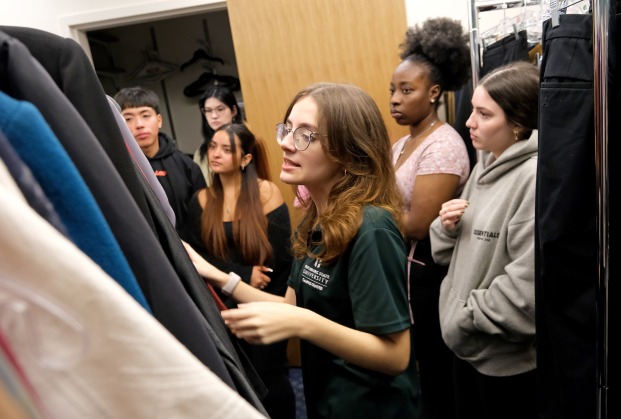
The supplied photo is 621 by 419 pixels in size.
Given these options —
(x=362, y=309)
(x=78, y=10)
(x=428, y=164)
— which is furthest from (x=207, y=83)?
(x=362, y=309)

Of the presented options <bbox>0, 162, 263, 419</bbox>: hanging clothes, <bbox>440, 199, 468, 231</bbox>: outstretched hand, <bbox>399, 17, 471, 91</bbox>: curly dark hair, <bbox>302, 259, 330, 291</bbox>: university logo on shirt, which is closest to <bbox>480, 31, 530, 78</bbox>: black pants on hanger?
<bbox>399, 17, 471, 91</bbox>: curly dark hair

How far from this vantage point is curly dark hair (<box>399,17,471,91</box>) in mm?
1929

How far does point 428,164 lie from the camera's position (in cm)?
175

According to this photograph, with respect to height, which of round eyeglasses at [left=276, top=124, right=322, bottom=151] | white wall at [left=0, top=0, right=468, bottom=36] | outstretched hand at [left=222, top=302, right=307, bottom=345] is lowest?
outstretched hand at [left=222, top=302, right=307, bottom=345]

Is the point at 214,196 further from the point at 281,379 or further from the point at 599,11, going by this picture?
the point at 599,11

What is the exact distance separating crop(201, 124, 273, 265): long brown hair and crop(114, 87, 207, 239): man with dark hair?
27 cm

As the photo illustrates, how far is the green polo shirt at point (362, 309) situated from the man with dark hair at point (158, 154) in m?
1.25

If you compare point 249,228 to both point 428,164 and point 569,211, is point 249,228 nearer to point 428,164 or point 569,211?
point 428,164

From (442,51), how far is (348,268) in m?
1.33

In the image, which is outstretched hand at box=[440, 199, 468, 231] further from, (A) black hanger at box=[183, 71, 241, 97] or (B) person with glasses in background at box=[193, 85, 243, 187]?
(A) black hanger at box=[183, 71, 241, 97]

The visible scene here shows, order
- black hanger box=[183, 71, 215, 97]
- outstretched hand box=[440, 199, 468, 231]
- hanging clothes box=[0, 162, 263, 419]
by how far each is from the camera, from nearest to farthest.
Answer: hanging clothes box=[0, 162, 263, 419], outstretched hand box=[440, 199, 468, 231], black hanger box=[183, 71, 215, 97]

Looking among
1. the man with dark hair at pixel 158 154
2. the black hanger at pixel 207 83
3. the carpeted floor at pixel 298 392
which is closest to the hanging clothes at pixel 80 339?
the man with dark hair at pixel 158 154

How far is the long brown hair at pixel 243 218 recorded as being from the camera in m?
1.84

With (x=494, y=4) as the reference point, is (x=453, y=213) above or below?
below
